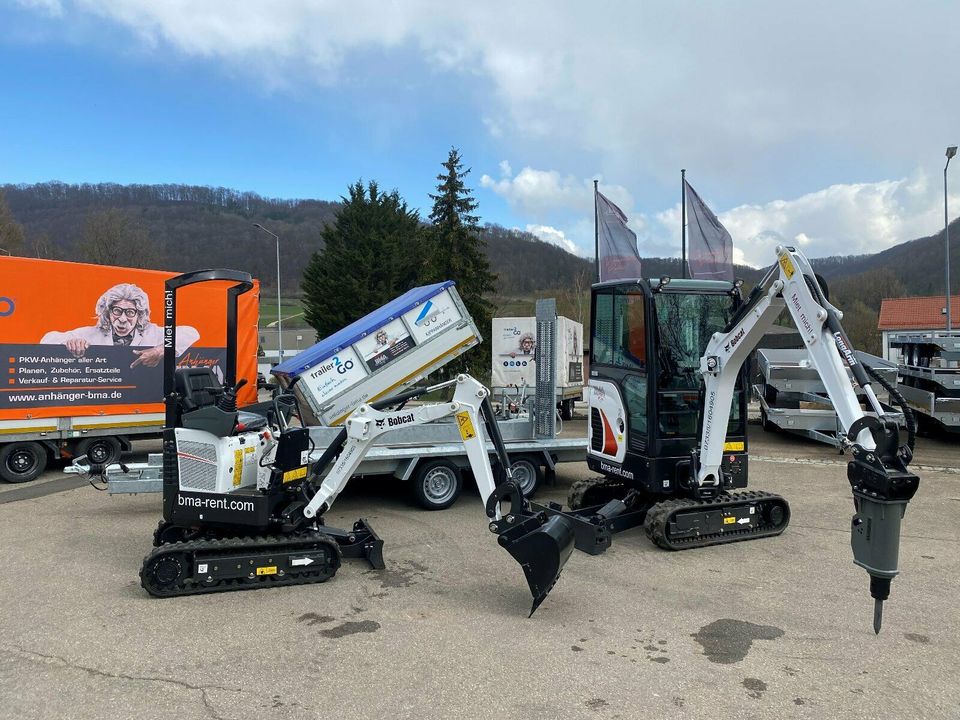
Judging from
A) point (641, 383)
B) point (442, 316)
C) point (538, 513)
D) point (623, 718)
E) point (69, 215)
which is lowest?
point (623, 718)

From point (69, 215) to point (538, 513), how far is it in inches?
2596

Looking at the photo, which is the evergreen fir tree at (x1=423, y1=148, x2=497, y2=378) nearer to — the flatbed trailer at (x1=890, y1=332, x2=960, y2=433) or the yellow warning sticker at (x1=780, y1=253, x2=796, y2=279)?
the flatbed trailer at (x1=890, y1=332, x2=960, y2=433)

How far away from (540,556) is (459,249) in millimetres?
30677

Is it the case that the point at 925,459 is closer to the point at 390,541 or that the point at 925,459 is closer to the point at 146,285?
the point at 390,541

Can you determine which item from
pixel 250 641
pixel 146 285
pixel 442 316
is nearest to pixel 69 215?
pixel 146 285

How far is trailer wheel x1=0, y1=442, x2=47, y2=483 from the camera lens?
398 inches

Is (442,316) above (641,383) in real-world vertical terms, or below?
above

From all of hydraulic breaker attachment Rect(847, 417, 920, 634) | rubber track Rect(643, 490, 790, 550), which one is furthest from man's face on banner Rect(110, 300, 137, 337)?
hydraulic breaker attachment Rect(847, 417, 920, 634)

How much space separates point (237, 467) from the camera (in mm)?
5906

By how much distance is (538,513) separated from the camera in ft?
17.9

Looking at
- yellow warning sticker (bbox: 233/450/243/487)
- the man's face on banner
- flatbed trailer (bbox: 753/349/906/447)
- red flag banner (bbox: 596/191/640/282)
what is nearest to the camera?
yellow warning sticker (bbox: 233/450/243/487)

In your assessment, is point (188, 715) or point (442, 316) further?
point (442, 316)

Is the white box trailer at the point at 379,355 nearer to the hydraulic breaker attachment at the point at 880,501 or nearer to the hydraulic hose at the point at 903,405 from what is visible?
the hydraulic hose at the point at 903,405

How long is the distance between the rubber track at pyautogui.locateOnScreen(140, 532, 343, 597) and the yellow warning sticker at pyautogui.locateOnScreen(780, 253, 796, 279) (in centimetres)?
433
